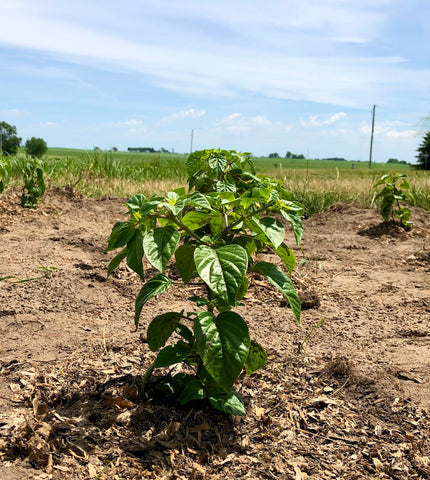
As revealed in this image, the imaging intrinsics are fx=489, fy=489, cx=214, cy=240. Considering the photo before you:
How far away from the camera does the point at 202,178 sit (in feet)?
8.59

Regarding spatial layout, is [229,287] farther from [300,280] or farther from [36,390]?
[300,280]

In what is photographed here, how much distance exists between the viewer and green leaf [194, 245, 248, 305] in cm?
150

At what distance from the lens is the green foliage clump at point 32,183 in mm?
5844

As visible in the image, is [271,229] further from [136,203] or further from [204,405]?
[204,405]

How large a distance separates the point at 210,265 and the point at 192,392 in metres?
0.64

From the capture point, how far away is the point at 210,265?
1554 millimetres

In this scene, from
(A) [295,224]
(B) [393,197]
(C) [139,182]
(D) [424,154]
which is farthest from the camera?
(D) [424,154]

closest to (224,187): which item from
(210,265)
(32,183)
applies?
(210,265)

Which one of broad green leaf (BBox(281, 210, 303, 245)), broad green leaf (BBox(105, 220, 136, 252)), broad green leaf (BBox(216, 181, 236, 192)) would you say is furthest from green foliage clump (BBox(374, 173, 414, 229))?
broad green leaf (BBox(105, 220, 136, 252))

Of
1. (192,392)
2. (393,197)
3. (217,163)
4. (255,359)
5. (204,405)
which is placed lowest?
(204,405)

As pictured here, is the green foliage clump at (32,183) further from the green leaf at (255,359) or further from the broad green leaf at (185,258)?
the green leaf at (255,359)

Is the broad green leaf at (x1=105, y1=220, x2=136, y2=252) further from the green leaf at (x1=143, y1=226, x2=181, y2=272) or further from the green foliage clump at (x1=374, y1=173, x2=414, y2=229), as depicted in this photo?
the green foliage clump at (x1=374, y1=173, x2=414, y2=229)

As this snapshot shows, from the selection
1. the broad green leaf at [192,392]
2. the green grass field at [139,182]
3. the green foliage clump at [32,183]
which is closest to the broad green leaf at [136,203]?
the broad green leaf at [192,392]

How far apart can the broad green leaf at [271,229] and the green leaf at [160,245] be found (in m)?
0.30
